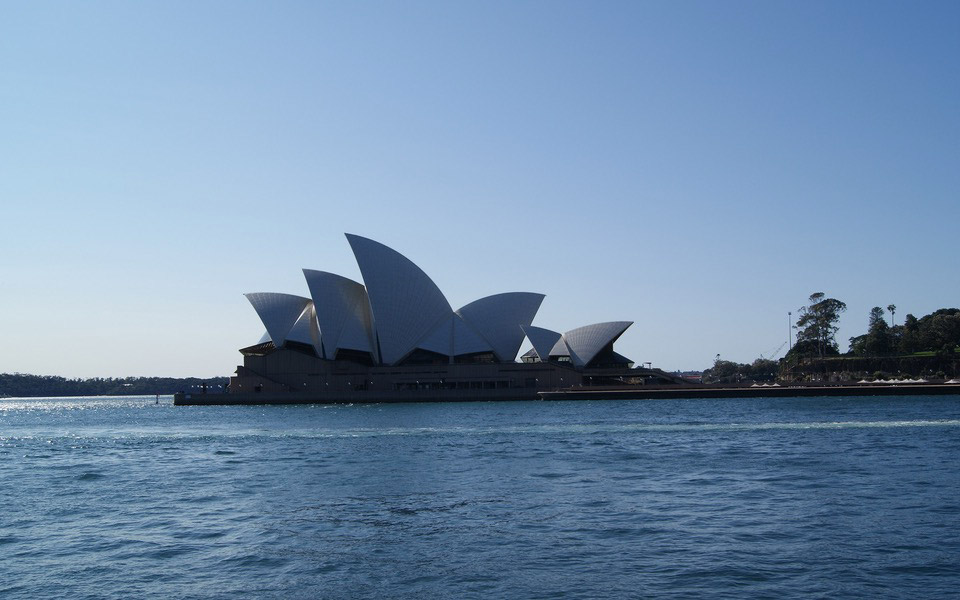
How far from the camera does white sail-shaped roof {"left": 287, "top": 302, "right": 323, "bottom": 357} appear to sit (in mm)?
70938

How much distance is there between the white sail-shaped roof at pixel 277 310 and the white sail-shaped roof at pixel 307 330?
0.47m

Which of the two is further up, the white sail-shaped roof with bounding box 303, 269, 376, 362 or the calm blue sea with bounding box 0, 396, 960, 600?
the white sail-shaped roof with bounding box 303, 269, 376, 362

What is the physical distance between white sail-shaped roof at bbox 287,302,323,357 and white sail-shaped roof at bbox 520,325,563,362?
17940mm

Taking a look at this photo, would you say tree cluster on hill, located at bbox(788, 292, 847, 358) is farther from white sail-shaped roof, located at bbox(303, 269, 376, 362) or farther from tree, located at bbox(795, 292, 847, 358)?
white sail-shaped roof, located at bbox(303, 269, 376, 362)

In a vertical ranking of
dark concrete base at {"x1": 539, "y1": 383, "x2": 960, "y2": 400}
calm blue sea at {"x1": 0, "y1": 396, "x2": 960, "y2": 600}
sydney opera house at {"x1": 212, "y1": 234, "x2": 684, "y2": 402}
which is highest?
sydney opera house at {"x1": 212, "y1": 234, "x2": 684, "y2": 402}

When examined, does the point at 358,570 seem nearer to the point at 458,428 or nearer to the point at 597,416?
the point at 458,428

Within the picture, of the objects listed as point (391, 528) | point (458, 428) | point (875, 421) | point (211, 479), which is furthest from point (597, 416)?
point (391, 528)

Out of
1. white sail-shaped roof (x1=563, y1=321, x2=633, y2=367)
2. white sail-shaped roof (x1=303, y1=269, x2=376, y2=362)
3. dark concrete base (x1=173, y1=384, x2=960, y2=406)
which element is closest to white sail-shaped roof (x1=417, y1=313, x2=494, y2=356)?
dark concrete base (x1=173, y1=384, x2=960, y2=406)

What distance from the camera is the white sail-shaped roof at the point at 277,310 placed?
70938 mm

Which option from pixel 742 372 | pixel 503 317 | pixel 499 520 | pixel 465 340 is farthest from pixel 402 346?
pixel 742 372

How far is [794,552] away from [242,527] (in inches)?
337

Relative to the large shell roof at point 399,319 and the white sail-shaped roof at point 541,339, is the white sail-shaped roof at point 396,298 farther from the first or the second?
the white sail-shaped roof at point 541,339

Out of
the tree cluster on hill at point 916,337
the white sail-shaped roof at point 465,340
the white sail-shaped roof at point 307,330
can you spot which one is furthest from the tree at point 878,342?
the white sail-shaped roof at point 307,330

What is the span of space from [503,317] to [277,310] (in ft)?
64.1
